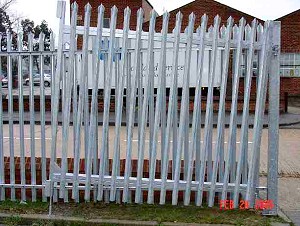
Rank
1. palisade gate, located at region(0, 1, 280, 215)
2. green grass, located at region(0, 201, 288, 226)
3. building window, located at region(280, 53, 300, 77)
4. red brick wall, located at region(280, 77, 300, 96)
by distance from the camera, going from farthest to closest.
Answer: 1. red brick wall, located at region(280, 77, 300, 96)
2. building window, located at region(280, 53, 300, 77)
3. green grass, located at region(0, 201, 288, 226)
4. palisade gate, located at region(0, 1, 280, 215)

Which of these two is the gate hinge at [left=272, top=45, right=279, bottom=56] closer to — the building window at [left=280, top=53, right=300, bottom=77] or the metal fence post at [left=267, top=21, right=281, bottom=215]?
the metal fence post at [left=267, top=21, right=281, bottom=215]

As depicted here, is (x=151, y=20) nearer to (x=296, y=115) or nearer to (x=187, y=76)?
(x=187, y=76)

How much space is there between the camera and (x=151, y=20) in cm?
491

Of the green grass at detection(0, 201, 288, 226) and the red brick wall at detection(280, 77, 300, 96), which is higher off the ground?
the red brick wall at detection(280, 77, 300, 96)

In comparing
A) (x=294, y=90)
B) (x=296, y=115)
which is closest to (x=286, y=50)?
(x=294, y=90)

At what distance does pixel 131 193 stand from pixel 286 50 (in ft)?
87.1

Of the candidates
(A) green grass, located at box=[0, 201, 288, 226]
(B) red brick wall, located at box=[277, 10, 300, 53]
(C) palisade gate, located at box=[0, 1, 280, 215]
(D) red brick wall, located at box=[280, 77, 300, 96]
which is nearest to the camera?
(C) palisade gate, located at box=[0, 1, 280, 215]

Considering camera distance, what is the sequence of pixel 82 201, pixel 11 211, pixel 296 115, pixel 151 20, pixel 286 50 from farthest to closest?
pixel 286 50, pixel 296 115, pixel 82 201, pixel 11 211, pixel 151 20

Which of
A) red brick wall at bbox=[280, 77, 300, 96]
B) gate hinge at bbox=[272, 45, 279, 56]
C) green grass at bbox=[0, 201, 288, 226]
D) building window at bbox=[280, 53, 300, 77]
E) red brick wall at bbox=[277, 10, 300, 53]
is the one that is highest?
red brick wall at bbox=[277, 10, 300, 53]

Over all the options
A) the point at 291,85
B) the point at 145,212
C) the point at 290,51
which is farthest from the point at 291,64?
the point at 145,212

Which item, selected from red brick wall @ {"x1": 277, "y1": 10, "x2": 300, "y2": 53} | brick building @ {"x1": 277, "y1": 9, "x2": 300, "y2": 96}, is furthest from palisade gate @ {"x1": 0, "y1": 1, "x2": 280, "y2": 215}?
red brick wall @ {"x1": 277, "y1": 10, "x2": 300, "y2": 53}

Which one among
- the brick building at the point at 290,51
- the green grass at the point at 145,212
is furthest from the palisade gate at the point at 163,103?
the brick building at the point at 290,51

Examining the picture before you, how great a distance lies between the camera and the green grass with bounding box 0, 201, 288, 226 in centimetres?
507

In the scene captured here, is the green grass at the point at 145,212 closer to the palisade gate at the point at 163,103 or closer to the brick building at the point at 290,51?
the palisade gate at the point at 163,103
